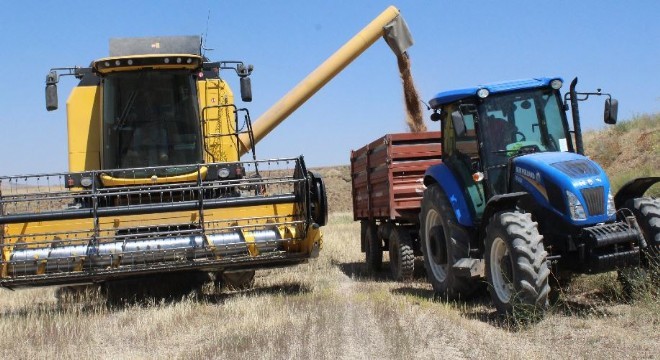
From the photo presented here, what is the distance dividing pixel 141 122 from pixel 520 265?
516cm

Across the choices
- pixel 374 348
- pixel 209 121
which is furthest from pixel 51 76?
pixel 374 348

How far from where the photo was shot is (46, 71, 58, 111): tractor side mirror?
9.07m

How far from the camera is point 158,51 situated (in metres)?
9.77

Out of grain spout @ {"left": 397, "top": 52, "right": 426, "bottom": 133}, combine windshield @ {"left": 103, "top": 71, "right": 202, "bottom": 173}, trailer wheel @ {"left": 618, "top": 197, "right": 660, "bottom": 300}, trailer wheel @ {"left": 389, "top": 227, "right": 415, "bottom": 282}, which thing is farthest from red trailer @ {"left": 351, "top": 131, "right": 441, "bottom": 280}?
trailer wheel @ {"left": 618, "top": 197, "right": 660, "bottom": 300}

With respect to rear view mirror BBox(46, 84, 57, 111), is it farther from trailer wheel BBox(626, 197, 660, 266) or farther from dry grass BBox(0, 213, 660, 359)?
trailer wheel BBox(626, 197, 660, 266)

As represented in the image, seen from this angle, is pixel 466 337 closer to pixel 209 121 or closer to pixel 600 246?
pixel 600 246

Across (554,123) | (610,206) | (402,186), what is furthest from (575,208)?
(402,186)

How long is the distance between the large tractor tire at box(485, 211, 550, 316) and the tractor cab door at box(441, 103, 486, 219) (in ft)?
3.28

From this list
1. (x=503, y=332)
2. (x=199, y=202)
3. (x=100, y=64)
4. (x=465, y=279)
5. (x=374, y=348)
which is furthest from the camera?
(x=100, y=64)

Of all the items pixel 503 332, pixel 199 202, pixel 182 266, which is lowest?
pixel 503 332

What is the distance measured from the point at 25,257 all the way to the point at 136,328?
180cm

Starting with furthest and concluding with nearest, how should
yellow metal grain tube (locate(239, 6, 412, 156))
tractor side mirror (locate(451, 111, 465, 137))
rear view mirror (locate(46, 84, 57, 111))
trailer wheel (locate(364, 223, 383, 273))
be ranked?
1. yellow metal grain tube (locate(239, 6, 412, 156))
2. trailer wheel (locate(364, 223, 383, 273))
3. rear view mirror (locate(46, 84, 57, 111))
4. tractor side mirror (locate(451, 111, 465, 137))

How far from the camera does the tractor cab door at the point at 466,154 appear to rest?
7.42 metres

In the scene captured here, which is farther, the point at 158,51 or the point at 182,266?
the point at 158,51
